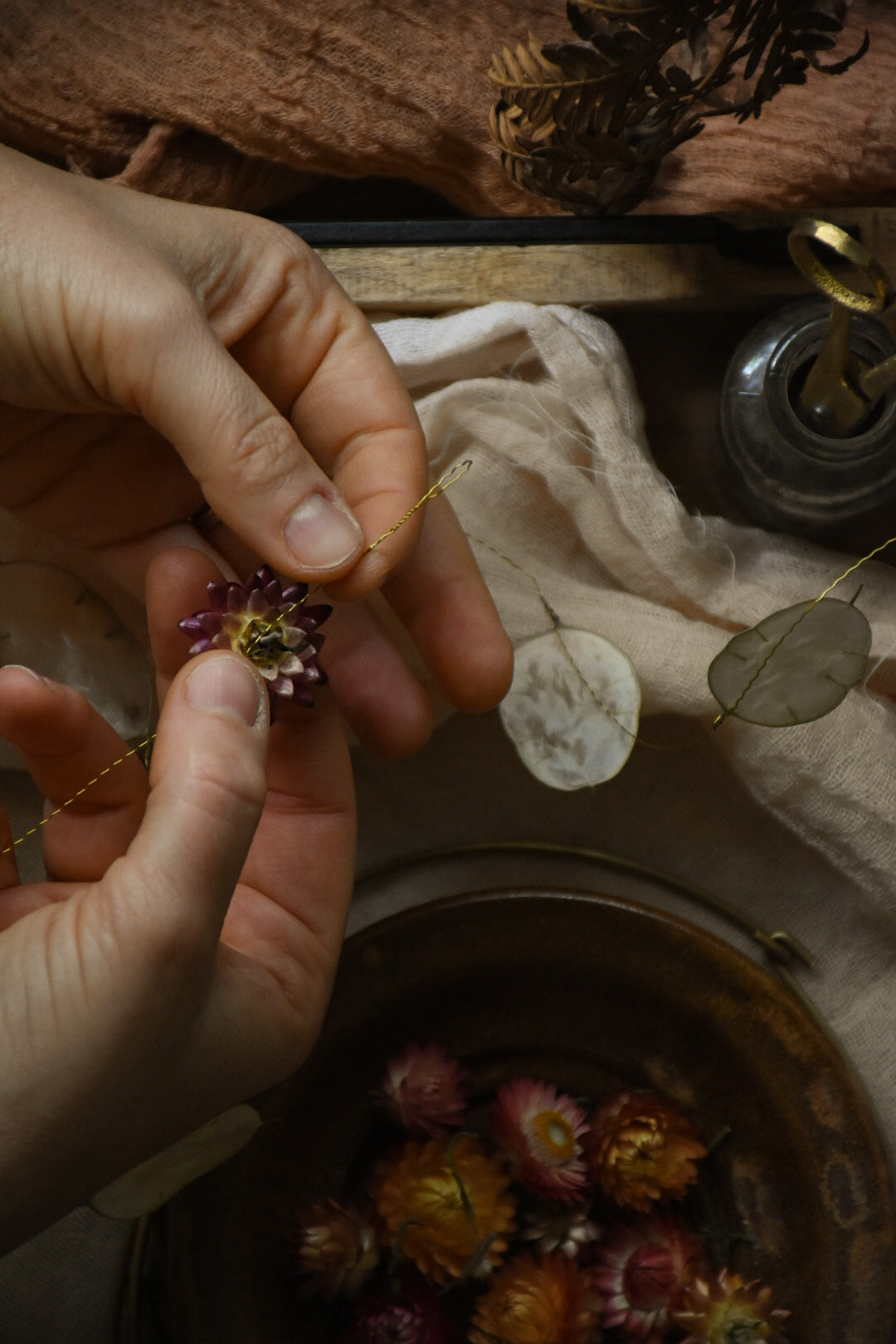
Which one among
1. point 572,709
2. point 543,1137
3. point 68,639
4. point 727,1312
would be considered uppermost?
point 68,639

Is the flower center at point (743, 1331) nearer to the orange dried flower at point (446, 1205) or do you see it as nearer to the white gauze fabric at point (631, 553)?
the orange dried flower at point (446, 1205)

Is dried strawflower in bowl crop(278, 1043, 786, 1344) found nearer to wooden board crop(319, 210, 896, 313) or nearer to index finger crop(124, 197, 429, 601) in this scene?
index finger crop(124, 197, 429, 601)

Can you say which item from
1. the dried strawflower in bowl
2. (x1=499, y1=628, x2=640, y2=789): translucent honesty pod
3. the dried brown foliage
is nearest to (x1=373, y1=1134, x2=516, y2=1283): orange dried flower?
the dried strawflower in bowl

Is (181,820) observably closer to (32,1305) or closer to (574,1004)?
(574,1004)

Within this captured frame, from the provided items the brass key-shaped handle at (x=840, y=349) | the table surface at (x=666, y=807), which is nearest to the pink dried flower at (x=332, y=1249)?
the table surface at (x=666, y=807)

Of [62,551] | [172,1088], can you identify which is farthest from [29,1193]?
[62,551]

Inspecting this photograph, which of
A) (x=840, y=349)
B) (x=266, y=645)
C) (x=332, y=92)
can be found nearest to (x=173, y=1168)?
(x=266, y=645)

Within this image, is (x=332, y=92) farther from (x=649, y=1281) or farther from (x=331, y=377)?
(x=649, y=1281)
